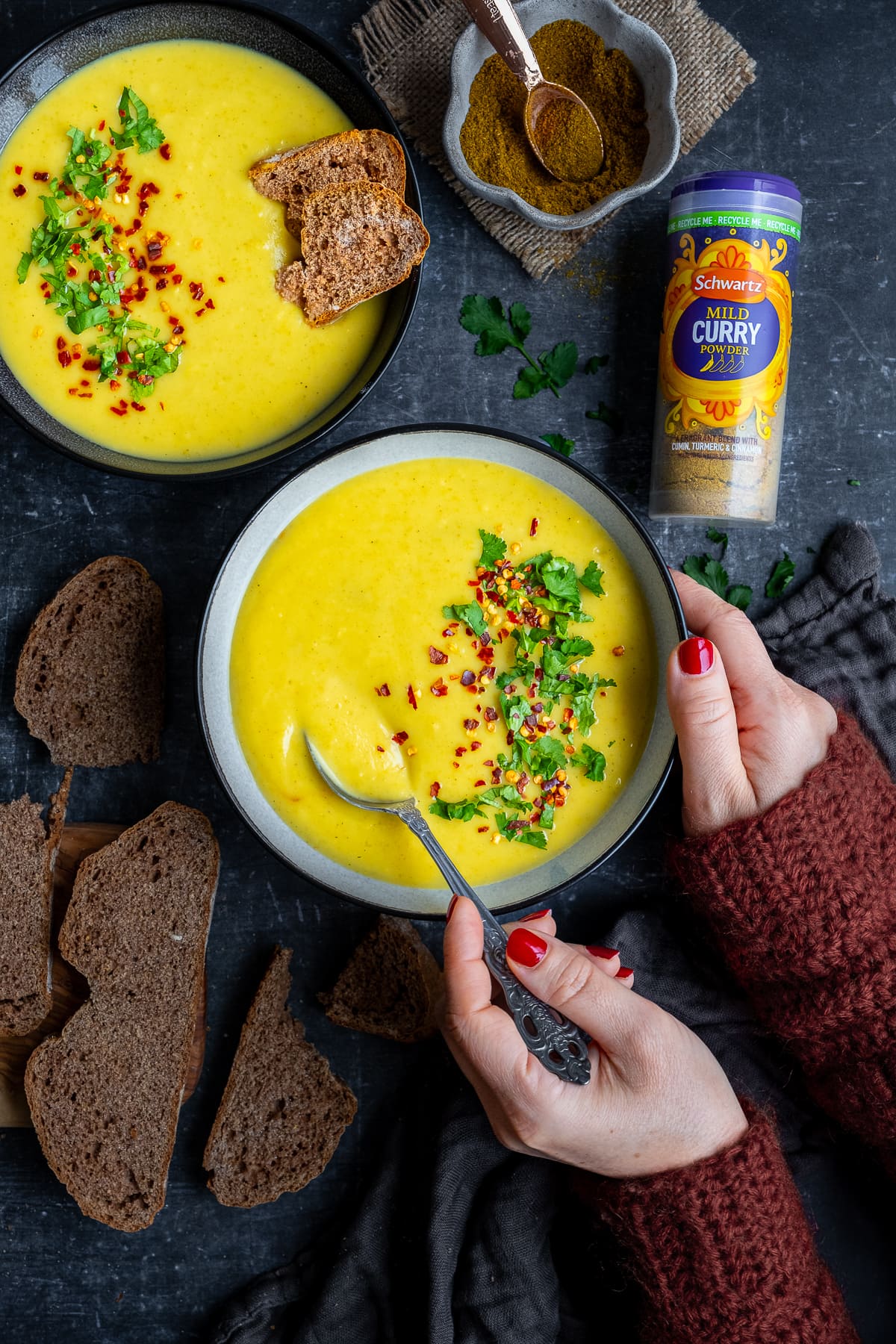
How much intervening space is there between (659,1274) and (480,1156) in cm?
37

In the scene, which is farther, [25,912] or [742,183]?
[25,912]

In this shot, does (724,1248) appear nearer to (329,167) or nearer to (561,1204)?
(561,1204)

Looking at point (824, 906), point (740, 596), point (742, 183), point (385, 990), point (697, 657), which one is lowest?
point (385, 990)

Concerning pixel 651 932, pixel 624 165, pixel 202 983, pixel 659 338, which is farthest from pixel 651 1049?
pixel 624 165

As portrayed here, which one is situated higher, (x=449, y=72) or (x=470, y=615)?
(x=449, y=72)

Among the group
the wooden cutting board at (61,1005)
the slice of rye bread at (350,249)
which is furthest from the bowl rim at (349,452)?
the wooden cutting board at (61,1005)

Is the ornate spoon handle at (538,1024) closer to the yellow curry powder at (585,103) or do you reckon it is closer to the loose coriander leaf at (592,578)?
the loose coriander leaf at (592,578)

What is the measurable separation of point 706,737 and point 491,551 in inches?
18.9

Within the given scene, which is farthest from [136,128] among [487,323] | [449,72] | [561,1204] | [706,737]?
[561,1204]

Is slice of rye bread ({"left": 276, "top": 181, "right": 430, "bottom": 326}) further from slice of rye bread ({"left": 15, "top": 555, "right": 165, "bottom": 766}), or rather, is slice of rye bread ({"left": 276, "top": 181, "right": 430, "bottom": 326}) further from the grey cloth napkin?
the grey cloth napkin

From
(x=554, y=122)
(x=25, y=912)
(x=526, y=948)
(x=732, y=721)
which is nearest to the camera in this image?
(x=526, y=948)

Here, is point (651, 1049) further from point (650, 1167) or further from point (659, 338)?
point (659, 338)

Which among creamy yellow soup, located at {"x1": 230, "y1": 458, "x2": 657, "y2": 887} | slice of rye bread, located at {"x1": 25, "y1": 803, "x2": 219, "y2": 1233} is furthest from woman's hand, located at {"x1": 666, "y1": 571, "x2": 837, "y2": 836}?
slice of rye bread, located at {"x1": 25, "y1": 803, "x2": 219, "y2": 1233}

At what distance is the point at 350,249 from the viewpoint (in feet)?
5.95
